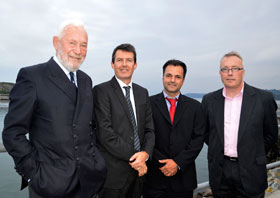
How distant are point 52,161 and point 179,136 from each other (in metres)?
2.01

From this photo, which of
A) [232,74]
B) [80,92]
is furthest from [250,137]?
[80,92]

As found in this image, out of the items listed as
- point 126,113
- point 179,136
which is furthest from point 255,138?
point 126,113

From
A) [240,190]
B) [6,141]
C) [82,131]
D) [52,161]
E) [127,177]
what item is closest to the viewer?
[6,141]

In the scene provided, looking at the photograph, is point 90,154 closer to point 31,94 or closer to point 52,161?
point 52,161

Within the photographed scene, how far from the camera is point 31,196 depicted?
Answer: 2.12m

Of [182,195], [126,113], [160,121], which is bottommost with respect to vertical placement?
[182,195]

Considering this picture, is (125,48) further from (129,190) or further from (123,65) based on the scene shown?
(129,190)

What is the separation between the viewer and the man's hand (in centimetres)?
317

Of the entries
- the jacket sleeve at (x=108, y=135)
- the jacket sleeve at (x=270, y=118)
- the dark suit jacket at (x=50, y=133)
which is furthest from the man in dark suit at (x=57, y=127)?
the jacket sleeve at (x=270, y=118)

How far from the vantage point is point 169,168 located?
3170mm

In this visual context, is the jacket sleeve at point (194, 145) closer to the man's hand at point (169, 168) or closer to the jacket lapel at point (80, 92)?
the man's hand at point (169, 168)

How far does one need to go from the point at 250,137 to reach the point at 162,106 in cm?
142

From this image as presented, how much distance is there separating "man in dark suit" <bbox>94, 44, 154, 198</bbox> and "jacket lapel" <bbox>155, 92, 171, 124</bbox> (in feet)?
1.21

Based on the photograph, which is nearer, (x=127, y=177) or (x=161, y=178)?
(x=127, y=177)
